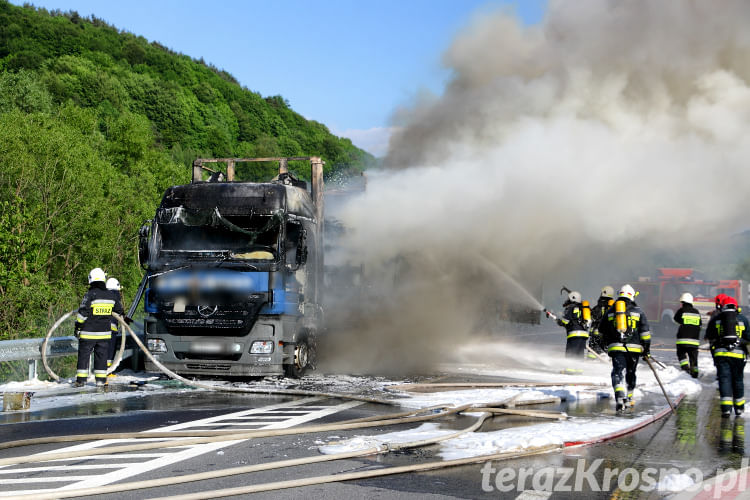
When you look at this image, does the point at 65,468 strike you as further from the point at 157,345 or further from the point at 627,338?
the point at 627,338

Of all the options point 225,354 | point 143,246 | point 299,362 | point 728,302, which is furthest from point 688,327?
point 143,246

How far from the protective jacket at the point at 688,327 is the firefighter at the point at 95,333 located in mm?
10436

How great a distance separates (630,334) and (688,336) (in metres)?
5.31

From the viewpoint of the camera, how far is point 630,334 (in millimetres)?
10172

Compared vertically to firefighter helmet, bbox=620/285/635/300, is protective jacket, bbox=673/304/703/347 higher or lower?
lower

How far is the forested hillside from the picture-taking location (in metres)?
25.3

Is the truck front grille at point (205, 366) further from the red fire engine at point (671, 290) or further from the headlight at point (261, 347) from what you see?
the red fire engine at point (671, 290)

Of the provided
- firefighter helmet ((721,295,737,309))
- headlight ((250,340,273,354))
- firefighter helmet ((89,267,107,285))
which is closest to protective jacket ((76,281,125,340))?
firefighter helmet ((89,267,107,285))

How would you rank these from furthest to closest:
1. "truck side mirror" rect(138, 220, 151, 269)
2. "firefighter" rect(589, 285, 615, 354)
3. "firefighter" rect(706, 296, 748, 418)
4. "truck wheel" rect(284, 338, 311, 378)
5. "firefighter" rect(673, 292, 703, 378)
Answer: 1. "firefighter" rect(589, 285, 615, 354)
2. "firefighter" rect(673, 292, 703, 378)
3. "truck wheel" rect(284, 338, 311, 378)
4. "truck side mirror" rect(138, 220, 151, 269)
5. "firefighter" rect(706, 296, 748, 418)

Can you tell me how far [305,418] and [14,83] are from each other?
46237 mm

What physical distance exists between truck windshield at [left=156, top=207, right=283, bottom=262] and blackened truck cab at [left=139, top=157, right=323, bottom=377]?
16mm

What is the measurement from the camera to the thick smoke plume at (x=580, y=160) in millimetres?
16047

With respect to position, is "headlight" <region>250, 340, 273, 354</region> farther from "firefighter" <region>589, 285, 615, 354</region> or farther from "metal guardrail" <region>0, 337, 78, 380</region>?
"firefighter" <region>589, 285, 615, 354</region>

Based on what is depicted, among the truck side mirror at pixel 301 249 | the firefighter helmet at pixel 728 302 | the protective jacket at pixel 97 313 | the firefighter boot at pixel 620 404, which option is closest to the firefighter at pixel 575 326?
the firefighter helmet at pixel 728 302
